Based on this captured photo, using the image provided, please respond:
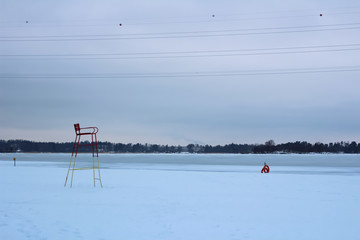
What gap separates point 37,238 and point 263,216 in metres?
5.88

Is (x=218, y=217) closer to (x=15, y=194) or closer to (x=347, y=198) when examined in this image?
(x=347, y=198)

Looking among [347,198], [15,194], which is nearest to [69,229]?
[15,194]

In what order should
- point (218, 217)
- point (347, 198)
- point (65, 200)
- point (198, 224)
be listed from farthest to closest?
1. point (347, 198)
2. point (65, 200)
3. point (218, 217)
4. point (198, 224)

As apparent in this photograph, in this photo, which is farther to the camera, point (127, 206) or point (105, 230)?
point (127, 206)

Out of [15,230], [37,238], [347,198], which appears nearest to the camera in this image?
[37,238]

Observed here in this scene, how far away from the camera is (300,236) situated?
24.2 ft

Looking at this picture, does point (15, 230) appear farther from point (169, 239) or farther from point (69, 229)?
point (169, 239)

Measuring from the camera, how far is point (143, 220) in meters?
8.73

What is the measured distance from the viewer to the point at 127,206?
1069cm

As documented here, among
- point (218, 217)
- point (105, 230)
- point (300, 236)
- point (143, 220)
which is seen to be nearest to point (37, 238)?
point (105, 230)

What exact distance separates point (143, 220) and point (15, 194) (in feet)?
22.9

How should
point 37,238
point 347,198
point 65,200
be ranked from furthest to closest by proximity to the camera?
point 347,198
point 65,200
point 37,238

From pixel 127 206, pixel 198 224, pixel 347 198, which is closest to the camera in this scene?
pixel 198 224

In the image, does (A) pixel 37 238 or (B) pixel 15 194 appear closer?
(A) pixel 37 238
